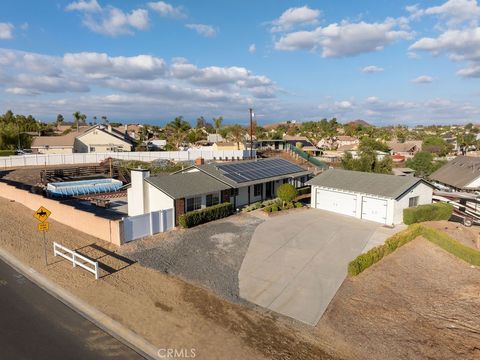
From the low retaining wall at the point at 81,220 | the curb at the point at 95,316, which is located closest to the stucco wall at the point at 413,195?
the low retaining wall at the point at 81,220

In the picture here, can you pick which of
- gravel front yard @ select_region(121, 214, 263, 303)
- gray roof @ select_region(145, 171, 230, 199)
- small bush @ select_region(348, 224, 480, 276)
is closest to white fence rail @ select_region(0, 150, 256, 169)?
gray roof @ select_region(145, 171, 230, 199)

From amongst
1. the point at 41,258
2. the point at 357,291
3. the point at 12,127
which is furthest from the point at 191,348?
the point at 12,127

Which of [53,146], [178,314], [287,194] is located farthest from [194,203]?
[53,146]

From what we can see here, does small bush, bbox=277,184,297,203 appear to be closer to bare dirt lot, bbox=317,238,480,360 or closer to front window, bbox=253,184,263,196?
front window, bbox=253,184,263,196

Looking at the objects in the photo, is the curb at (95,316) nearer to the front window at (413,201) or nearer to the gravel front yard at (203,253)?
the gravel front yard at (203,253)

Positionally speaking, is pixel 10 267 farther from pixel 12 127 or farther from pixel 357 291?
pixel 12 127
